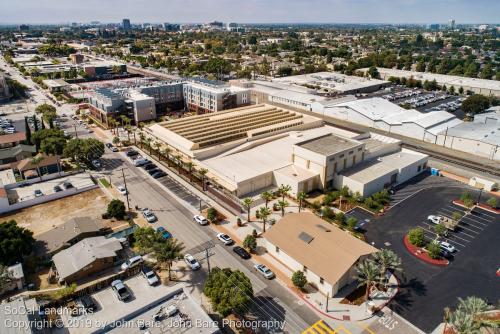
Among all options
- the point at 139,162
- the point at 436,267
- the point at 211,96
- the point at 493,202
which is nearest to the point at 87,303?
the point at 139,162

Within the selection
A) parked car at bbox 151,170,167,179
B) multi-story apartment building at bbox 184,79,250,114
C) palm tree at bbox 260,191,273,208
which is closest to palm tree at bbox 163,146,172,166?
parked car at bbox 151,170,167,179

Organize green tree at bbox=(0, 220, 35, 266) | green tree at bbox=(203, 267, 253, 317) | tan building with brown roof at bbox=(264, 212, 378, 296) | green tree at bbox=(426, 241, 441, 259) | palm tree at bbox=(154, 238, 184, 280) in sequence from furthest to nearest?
green tree at bbox=(426, 241, 441, 259), green tree at bbox=(0, 220, 35, 266), palm tree at bbox=(154, 238, 184, 280), tan building with brown roof at bbox=(264, 212, 378, 296), green tree at bbox=(203, 267, 253, 317)

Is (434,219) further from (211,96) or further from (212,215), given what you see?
(211,96)

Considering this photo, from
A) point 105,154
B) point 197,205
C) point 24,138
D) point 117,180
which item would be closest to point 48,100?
point 24,138

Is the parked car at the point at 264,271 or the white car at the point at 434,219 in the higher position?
the white car at the point at 434,219

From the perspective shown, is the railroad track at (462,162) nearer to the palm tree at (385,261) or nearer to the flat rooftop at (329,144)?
the flat rooftop at (329,144)

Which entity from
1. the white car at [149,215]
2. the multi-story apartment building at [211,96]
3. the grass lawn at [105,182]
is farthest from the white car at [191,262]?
the multi-story apartment building at [211,96]

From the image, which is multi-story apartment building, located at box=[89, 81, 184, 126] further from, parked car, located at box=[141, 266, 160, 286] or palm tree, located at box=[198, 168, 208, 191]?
parked car, located at box=[141, 266, 160, 286]

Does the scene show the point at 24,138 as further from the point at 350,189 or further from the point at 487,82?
the point at 487,82
